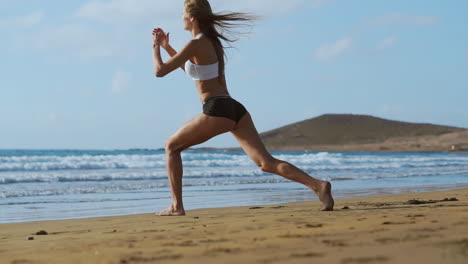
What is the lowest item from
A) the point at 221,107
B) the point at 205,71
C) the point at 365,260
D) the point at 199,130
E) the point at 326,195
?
the point at 365,260

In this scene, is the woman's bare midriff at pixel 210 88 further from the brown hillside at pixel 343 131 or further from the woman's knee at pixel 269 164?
the brown hillside at pixel 343 131

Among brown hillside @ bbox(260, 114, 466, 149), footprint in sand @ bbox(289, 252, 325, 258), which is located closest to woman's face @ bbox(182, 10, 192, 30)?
footprint in sand @ bbox(289, 252, 325, 258)

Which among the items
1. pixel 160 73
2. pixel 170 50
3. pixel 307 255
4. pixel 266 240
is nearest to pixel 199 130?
pixel 160 73

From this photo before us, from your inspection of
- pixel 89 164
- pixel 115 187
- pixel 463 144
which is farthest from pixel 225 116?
pixel 463 144

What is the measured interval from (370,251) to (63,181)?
13.9 metres

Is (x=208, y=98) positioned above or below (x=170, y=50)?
below

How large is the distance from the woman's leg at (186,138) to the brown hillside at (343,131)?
6462 cm

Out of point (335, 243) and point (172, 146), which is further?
point (172, 146)

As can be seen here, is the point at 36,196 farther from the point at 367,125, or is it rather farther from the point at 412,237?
the point at 367,125

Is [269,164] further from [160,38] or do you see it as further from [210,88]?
[160,38]

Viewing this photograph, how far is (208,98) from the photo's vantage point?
5883 millimetres

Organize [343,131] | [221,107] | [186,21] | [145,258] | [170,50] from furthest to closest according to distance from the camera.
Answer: [343,131] < [170,50] < [186,21] < [221,107] < [145,258]

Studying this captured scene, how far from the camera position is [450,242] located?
360cm

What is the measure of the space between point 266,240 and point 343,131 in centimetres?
7122
